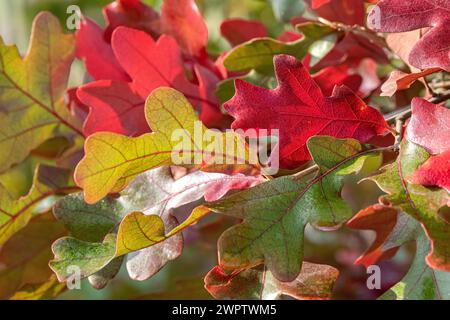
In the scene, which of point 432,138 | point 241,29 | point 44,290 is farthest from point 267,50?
point 44,290

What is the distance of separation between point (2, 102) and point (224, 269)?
44 centimetres

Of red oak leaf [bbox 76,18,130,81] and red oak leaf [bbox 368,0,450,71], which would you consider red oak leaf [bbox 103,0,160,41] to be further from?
red oak leaf [bbox 368,0,450,71]

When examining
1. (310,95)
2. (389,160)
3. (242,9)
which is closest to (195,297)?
(389,160)

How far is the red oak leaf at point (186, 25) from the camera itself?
3.08ft

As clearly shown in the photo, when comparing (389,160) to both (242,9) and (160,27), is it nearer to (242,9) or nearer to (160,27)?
(160,27)

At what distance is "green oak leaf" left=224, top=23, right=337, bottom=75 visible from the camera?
860 mm

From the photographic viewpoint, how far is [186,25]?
0.95 m

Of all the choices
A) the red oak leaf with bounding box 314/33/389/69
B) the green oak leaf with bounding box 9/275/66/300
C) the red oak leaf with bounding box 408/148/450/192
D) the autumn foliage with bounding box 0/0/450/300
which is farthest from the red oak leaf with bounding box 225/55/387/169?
the green oak leaf with bounding box 9/275/66/300

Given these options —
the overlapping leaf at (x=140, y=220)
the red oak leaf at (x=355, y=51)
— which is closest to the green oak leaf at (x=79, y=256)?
the overlapping leaf at (x=140, y=220)

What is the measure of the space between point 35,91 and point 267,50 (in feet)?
1.05

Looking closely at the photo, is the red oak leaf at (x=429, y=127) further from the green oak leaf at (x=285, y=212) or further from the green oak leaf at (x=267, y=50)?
the green oak leaf at (x=267, y=50)

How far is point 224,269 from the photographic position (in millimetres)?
645

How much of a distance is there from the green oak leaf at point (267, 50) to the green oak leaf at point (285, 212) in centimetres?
23

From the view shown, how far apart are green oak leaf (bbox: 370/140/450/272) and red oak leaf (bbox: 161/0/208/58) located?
0.38 meters
